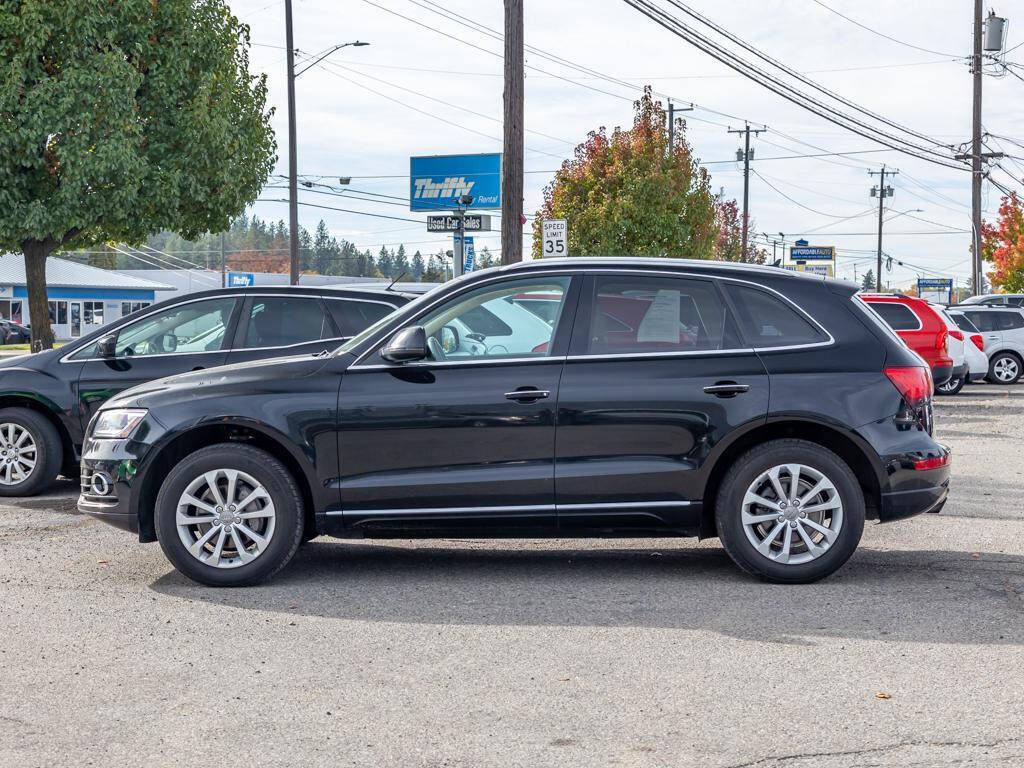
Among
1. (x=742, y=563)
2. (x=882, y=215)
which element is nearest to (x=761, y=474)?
(x=742, y=563)

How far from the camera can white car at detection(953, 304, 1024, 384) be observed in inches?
1060

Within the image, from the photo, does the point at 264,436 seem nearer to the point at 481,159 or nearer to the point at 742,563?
the point at 742,563

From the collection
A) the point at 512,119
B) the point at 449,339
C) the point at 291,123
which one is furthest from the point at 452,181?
the point at 449,339

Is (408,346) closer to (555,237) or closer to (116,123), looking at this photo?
(555,237)

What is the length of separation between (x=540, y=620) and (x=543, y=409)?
1.22 metres

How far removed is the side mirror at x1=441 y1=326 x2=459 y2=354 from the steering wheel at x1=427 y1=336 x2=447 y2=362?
20 millimetres

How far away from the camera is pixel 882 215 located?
313 feet

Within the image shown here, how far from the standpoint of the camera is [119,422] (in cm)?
717

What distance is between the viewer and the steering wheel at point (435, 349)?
7.05 metres

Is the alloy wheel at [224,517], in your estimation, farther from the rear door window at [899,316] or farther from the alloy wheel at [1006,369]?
the alloy wheel at [1006,369]

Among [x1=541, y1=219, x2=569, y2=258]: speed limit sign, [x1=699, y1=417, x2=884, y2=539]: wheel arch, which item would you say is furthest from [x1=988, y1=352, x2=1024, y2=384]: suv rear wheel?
[x1=699, y1=417, x2=884, y2=539]: wheel arch

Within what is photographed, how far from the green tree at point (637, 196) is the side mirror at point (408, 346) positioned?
113 ft

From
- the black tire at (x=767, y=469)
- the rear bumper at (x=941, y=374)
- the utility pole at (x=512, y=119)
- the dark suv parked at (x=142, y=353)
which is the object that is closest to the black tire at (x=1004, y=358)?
the rear bumper at (x=941, y=374)

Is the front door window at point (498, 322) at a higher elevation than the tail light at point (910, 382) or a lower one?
higher
